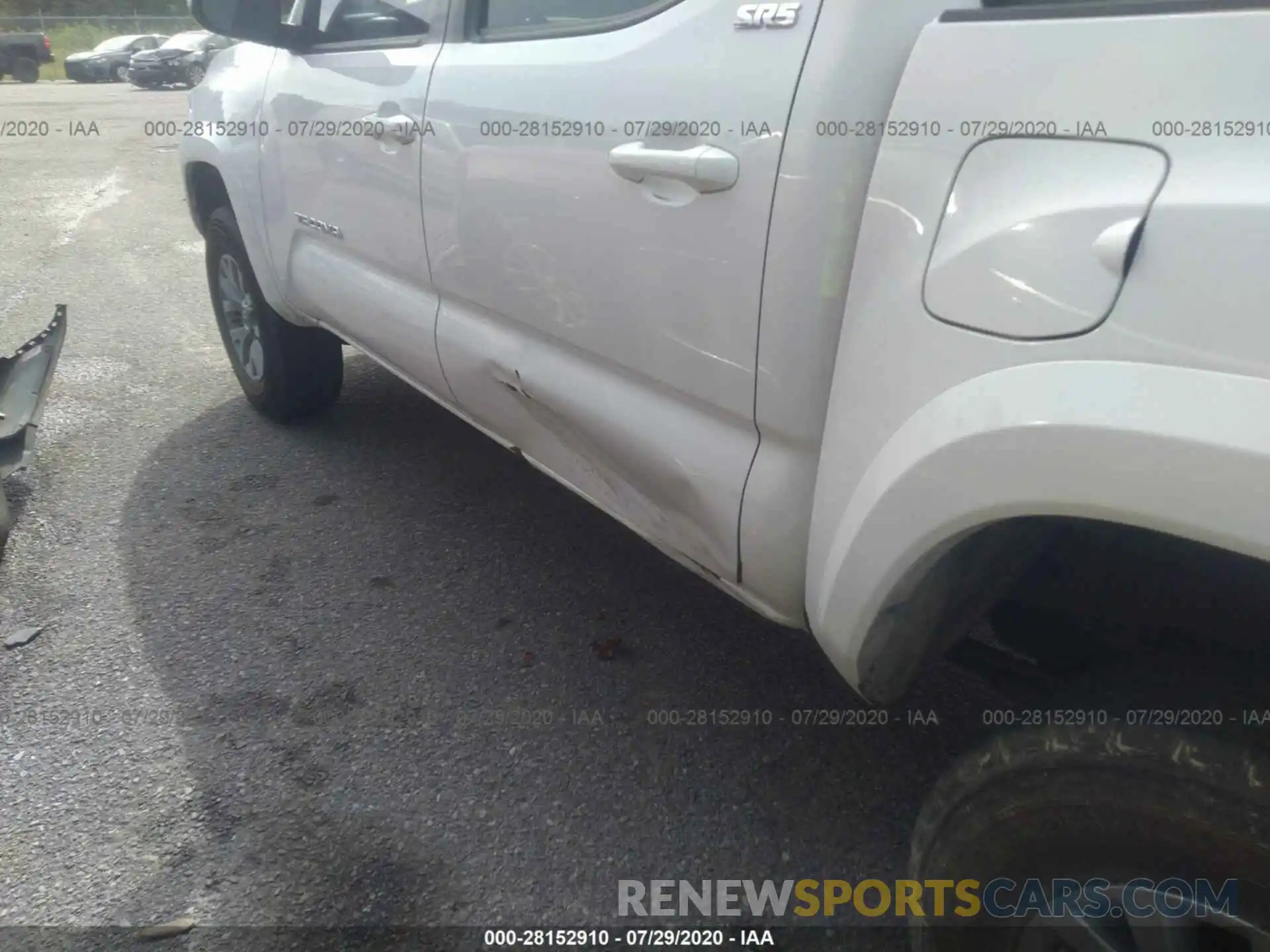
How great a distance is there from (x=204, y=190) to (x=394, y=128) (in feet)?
5.83

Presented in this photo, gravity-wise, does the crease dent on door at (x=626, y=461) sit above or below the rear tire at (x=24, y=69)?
Result: above

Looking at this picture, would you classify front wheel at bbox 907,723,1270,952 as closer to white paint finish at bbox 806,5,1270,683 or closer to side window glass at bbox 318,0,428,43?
white paint finish at bbox 806,5,1270,683

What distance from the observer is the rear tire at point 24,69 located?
24.1 metres

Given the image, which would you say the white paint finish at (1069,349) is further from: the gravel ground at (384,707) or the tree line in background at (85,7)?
the tree line in background at (85,7)

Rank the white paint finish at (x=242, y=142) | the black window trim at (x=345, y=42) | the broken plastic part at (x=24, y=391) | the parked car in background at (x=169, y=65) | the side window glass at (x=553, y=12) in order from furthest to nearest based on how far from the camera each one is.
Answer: the parked car in background at (x=169, y=65) → the broken plastic part at (x=24, y=391) → the white paint finish at (x=242, y=142) → the black window trim at (x=345, y=42) → the side window glass at (x=553, y=12)

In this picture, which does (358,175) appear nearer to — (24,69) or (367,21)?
(367,21)

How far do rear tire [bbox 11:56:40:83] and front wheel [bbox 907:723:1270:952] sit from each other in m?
29.0

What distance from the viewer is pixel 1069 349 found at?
1.13 meters

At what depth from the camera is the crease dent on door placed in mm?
1785

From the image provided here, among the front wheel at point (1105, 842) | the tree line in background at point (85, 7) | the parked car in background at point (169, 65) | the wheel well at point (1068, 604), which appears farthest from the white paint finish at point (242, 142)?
the tree line in background at point (85, 7)

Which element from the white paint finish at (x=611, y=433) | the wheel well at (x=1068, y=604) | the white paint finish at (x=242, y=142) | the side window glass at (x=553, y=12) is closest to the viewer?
the wheel well at (x=1068, y=604)

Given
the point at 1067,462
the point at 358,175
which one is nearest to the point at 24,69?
the point at 358,175

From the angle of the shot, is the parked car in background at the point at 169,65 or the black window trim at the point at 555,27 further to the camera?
the parked car in background at the point at 169,65

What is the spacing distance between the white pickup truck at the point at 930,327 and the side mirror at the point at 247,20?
0.86m
